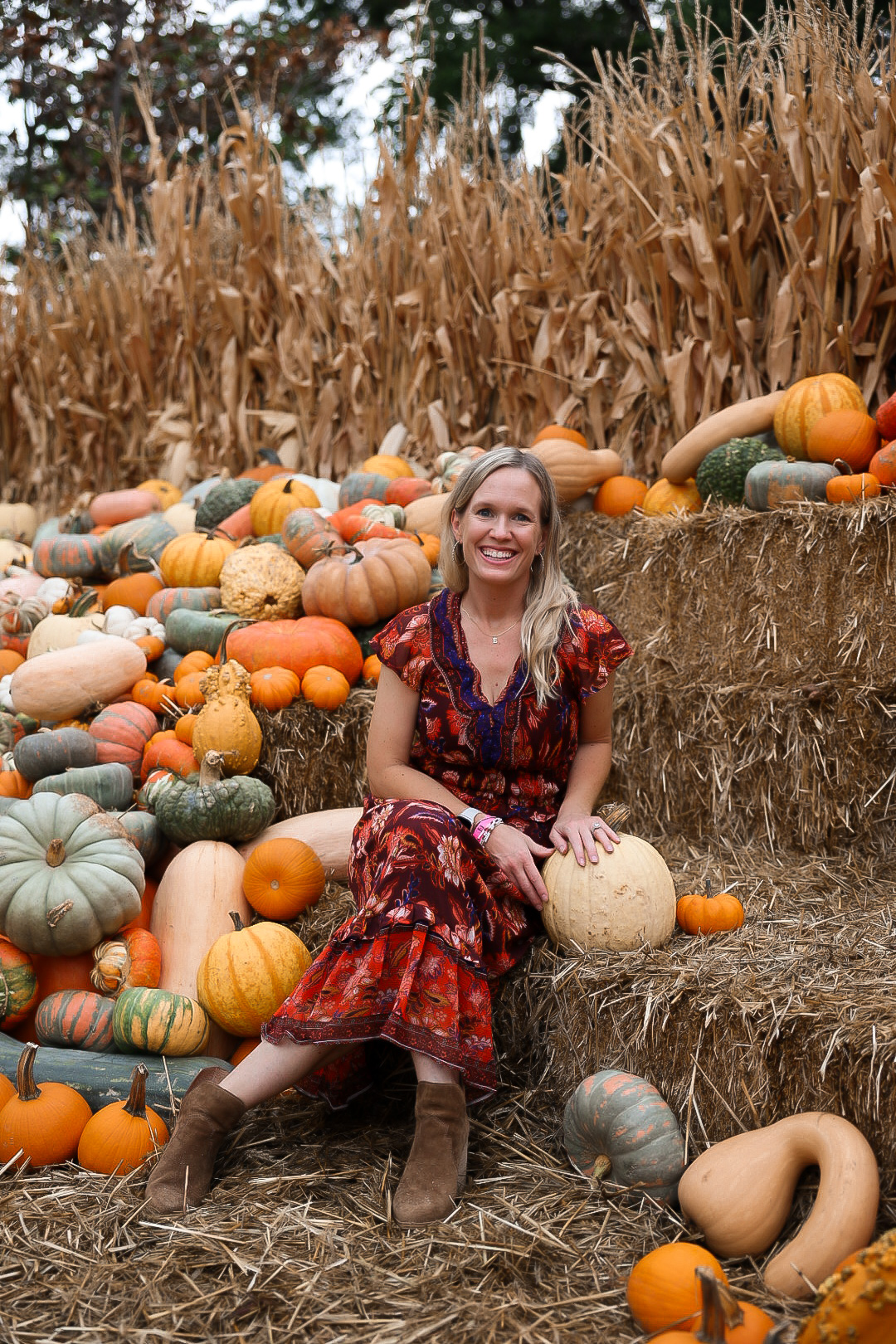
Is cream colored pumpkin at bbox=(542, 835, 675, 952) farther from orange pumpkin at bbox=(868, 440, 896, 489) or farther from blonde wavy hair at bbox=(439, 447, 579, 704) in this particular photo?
orange pumpkin at bbox=(868, 440, 896, 489)

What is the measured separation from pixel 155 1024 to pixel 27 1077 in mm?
340

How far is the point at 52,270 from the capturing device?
24.8 ft

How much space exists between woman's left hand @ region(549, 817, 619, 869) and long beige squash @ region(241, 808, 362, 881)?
996mm

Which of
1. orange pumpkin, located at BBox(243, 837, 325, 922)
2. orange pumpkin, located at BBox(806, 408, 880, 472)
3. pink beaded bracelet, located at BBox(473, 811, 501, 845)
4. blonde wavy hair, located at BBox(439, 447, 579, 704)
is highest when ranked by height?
orange pumpkin, located at BBox(806, 408, 880, 472)

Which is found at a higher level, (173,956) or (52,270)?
(52,270)

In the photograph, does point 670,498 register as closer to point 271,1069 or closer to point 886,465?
point 886,465

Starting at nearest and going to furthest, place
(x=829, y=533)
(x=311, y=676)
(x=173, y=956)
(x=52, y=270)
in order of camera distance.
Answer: (x=173, y=956), (x=829, y=533), (x=311, y=676), (x=52, y=270)

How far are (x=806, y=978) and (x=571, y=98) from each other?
4.25m

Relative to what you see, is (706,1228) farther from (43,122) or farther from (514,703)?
(43,122)

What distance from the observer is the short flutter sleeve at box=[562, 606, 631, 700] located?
267 cm

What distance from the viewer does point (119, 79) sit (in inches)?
430

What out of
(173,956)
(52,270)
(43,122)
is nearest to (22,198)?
(43,122)

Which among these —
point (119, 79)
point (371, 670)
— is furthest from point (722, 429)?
point (119, 79)

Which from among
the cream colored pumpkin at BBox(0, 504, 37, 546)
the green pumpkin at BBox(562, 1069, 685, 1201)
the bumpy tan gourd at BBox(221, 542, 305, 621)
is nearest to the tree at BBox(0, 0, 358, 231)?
the cream colored pumpkin at BBox(0, 504, 37, 546)
